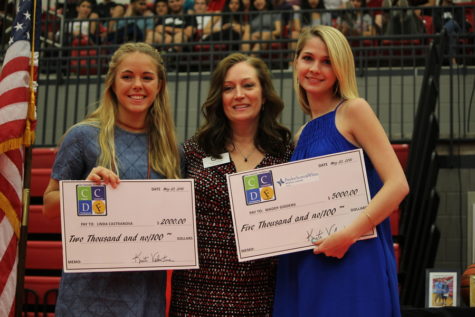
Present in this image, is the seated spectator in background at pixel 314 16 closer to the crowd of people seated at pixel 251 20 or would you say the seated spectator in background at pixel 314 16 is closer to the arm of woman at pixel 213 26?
the crowd of people seated at pixel 251 20

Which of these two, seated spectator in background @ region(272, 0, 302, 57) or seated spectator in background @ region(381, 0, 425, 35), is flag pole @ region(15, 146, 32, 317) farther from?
seated spectator in background @ region(381, 0, 425, 35)

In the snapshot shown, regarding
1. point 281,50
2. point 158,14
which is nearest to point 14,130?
point 281,50

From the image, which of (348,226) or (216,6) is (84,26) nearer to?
(216,6)

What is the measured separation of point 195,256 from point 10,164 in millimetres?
1607

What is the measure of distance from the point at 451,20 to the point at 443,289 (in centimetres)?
437

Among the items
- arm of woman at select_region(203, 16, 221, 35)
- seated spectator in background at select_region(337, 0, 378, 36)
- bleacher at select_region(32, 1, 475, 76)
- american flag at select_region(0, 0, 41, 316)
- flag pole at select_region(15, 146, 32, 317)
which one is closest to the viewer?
flag pole at select_region(15, 146, 32, 317)

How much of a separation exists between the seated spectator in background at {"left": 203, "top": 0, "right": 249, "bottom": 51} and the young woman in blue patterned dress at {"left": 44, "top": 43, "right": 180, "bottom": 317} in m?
5.60

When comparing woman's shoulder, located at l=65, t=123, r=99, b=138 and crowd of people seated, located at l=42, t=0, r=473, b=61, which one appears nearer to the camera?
woman's shoulder, located at l=65, t=123, r=99, b=138

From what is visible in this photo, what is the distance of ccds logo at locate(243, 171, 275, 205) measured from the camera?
8.96 ft

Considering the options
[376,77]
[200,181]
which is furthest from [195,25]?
[200,181]

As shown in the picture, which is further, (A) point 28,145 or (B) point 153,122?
(A) point 28,145

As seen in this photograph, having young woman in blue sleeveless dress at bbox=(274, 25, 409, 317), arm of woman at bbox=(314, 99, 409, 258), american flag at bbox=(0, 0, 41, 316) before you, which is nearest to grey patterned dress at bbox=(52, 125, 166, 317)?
young woman in blue sleeveless dress at bbox=(274, 25, 409, 317)

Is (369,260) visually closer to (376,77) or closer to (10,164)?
(10,164)

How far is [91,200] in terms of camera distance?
8.76ft
